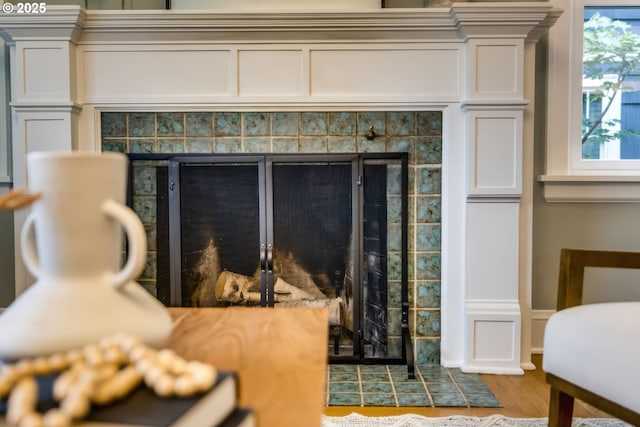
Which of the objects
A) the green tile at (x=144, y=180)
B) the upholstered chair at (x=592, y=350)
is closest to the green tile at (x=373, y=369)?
the upholstered chair at (x=592, y=350)

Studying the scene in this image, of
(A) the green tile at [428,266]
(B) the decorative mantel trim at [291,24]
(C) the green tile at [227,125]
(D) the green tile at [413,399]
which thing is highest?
(B) the decorative mantel trim at [291,24]

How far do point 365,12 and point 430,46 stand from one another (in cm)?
32

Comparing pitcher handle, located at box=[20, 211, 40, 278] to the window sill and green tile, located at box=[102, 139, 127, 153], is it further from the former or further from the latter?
the window sill

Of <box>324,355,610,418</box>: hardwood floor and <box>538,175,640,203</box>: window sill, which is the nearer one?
<box>324,355,610,418</box>: hardwood floor

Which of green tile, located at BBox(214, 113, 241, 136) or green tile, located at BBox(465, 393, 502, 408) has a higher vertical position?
green tile, located at BBox(214, 113, 241, 136)

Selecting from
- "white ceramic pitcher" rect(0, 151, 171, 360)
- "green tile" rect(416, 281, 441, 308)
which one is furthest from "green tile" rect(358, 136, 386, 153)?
"white ceramic pitcher" rect(0, 151, 171, 360)

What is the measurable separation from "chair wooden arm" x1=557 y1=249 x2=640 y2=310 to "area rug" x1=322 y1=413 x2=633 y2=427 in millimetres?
460

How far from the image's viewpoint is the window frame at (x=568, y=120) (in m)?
2.26

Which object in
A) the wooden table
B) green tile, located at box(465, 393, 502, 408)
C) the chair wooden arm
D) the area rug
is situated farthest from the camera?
green tile, located at box(465, 393, 502, 408)

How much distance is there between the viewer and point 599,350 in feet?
4.00

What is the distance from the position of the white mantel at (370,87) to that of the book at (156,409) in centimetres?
175

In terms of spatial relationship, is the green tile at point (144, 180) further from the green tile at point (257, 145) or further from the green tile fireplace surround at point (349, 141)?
the green tile at point (257, 145)

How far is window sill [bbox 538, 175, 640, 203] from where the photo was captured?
225cm

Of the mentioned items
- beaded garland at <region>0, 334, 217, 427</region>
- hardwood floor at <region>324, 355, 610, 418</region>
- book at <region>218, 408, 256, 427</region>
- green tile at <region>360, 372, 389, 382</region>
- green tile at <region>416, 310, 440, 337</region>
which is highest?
beaded garland at <region>0, 334, 217, 427</region>
